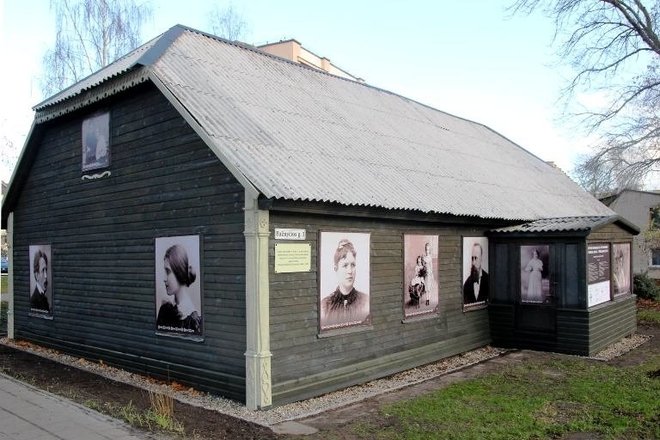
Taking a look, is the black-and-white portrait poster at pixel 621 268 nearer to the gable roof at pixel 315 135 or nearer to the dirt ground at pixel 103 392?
the gable roof at pixel 315 135

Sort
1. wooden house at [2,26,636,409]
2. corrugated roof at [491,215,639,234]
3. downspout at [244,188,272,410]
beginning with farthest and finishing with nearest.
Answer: corrugated roof at [491,215,639,234] < wooden house at [2,26,636,409] < downspout at [244,188,272,410]

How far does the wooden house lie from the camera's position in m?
8.51

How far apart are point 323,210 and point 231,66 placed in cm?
467

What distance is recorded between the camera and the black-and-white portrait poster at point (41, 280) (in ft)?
42.2

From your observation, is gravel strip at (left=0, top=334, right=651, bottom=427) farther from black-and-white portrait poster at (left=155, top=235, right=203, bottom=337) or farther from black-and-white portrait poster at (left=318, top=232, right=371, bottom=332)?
black-and-white portrait poster at (left=318, top=232, right=371, bottom=332)

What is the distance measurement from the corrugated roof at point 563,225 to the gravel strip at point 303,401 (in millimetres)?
2582

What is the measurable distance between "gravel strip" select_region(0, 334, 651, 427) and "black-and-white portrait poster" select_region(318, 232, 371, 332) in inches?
41.6

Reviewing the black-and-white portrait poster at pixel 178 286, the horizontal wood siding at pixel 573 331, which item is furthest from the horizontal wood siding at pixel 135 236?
the horizontal wood siding at pixel 573 331

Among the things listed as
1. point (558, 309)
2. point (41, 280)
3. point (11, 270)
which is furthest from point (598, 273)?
point (11, 270)

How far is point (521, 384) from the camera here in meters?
9.62

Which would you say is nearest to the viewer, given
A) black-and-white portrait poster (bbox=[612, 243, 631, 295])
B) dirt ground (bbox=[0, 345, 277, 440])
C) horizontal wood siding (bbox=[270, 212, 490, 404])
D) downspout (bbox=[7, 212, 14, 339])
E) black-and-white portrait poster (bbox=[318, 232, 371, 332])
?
dirt ground (bbox=[0, 345, 277, 440])

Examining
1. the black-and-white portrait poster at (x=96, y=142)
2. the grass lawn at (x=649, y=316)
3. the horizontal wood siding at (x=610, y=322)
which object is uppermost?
the black-and-white portrait poster at (x=96, y=142)

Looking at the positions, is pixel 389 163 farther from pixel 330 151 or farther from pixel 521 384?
pixel 521 384

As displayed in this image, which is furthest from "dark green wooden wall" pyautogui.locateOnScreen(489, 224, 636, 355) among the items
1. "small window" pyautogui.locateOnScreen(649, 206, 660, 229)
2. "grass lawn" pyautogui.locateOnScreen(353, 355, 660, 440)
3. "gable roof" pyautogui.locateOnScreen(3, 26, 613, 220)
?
"small window" pyautogui.locateOnScreen(649, 206, 660, 229)
